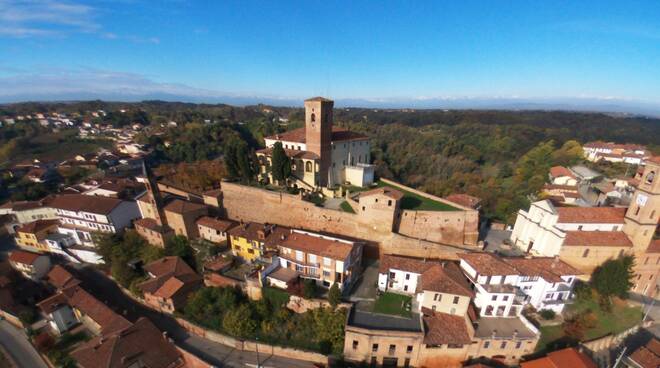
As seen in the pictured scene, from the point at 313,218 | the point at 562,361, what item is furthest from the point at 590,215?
the point at 313,218

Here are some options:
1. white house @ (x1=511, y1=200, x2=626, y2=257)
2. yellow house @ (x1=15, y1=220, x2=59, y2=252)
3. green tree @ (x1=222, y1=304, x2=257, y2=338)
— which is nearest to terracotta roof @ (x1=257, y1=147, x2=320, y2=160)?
green tree @ (x1=222, y1=304, x2=257, y2=338)

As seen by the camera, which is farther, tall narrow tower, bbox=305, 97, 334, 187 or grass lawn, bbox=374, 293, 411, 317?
tall narrow tower, bbox=305, 97, 334, 187

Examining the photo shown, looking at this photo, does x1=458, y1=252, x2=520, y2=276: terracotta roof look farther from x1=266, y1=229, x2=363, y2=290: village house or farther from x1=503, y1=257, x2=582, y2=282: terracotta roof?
x1=266, y1=229, x2=363, y2=290: village house

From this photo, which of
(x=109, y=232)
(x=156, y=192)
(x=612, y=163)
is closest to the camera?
(x=156, y=192)

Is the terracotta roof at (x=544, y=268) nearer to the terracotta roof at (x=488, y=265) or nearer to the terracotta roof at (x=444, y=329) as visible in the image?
the terracotta roof at (x=488, y=265)

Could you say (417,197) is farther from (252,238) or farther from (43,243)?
(43,243)

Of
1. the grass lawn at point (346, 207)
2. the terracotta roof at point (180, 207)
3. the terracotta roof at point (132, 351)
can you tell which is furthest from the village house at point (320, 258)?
the terracotta roof at point (180, 207)

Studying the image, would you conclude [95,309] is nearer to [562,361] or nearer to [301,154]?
[301,154]

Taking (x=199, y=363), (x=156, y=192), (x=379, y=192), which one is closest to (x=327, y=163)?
(x=379, y=192)
